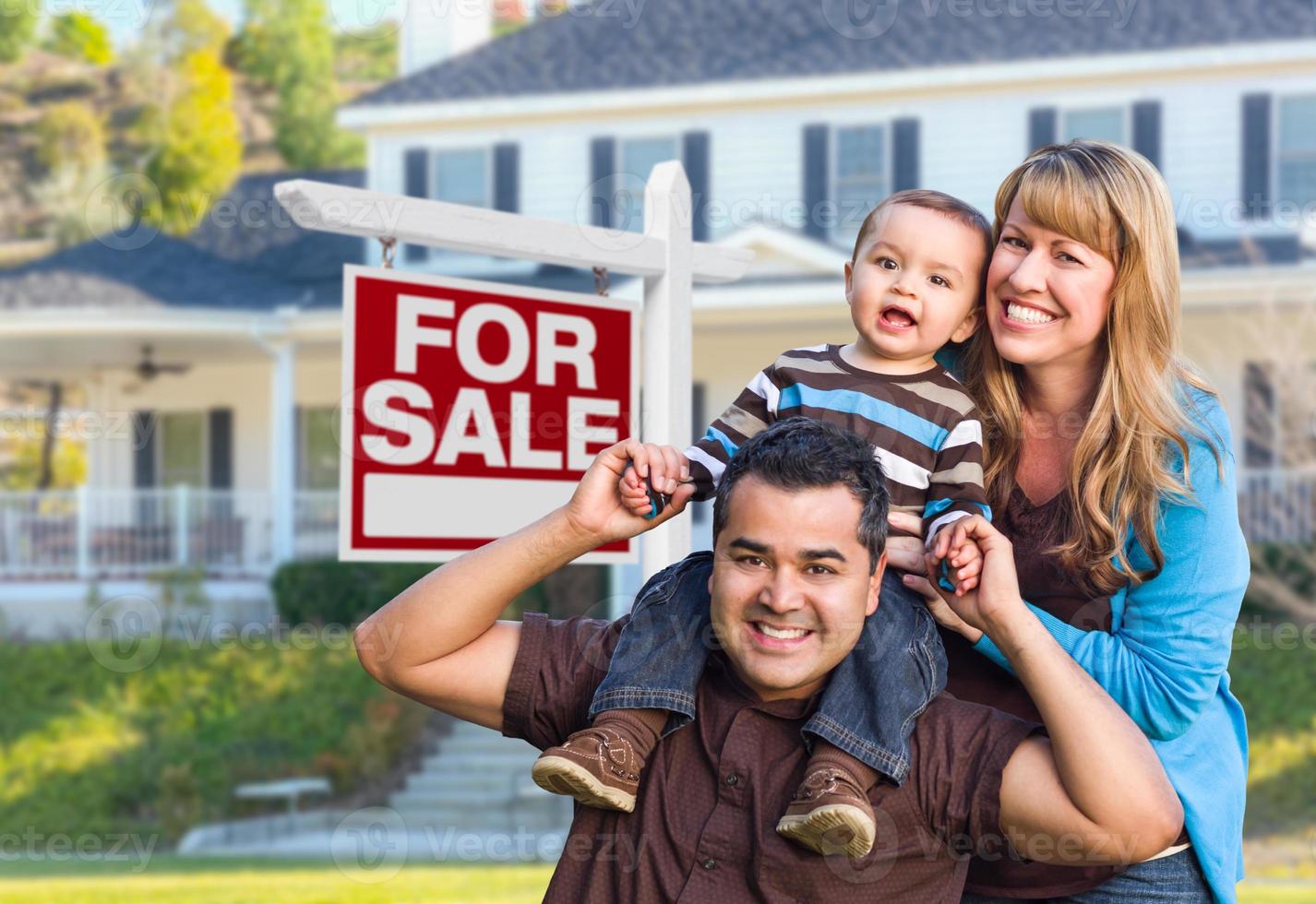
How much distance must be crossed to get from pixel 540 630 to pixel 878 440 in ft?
2.42

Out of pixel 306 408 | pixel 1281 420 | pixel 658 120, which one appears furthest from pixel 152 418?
pixel 1281 420

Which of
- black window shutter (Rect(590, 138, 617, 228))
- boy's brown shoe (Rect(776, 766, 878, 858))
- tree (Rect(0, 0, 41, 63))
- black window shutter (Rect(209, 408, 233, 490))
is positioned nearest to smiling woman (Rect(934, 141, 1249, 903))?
boy's brown shoe (Rect(776, 766, 878, 858))

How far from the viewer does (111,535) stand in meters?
17.1

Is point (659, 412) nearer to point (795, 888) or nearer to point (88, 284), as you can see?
point (795, 888)

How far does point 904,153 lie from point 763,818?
50.8 feet

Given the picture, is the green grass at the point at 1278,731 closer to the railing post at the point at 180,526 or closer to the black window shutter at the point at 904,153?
the black window shutter at the point at 904,153

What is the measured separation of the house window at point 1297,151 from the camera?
1673 cm

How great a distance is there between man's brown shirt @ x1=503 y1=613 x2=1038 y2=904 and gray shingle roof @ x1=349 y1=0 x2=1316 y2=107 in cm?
1557

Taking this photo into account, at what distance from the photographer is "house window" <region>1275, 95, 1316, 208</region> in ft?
54.9
